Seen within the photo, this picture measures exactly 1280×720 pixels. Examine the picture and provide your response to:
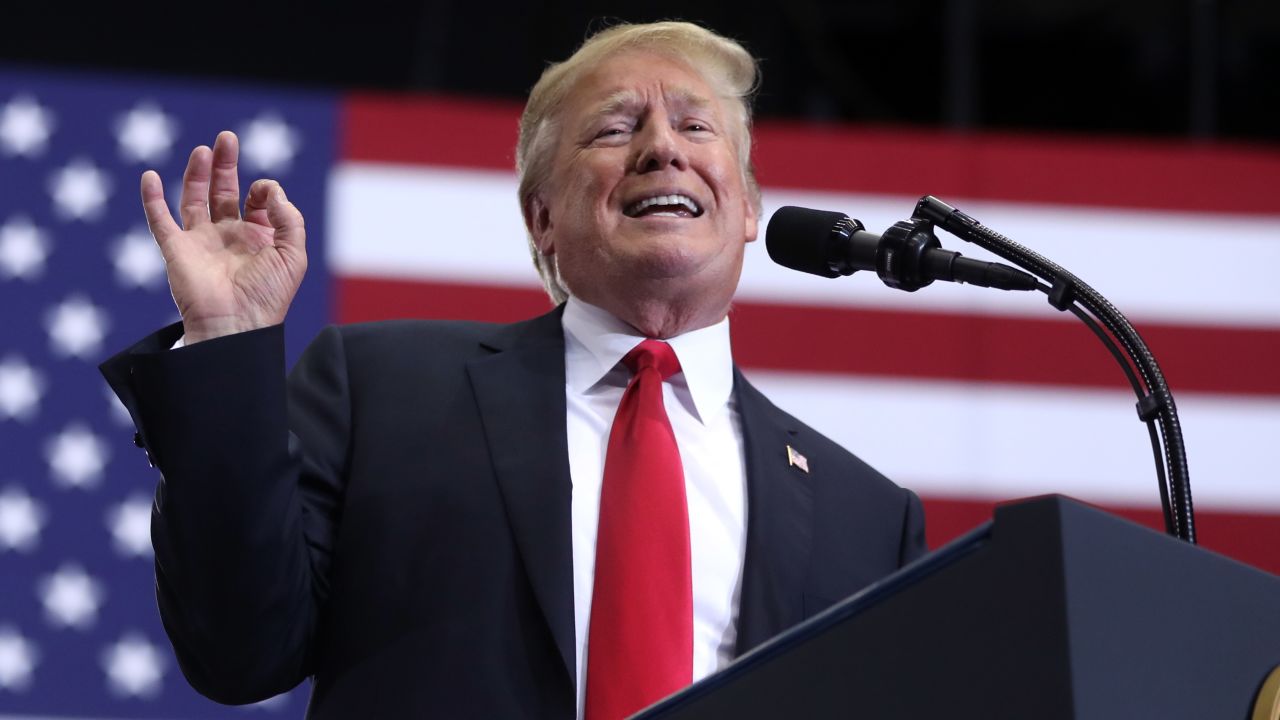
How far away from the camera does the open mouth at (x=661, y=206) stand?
66.5 inches

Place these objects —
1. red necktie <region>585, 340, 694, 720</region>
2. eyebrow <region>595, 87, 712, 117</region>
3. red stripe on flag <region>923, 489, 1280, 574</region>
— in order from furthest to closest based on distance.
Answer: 1. red stripe on flag <region>923, 489, 1280, 574</region>
2. eyebrow <region>595, 87, 712, 117</region>
3. red necktie <region>585, 340, 694, 720</region>

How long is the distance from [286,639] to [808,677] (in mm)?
692

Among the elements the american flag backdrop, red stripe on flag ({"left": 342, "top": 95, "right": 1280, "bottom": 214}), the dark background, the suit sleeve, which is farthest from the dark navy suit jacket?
the dark background

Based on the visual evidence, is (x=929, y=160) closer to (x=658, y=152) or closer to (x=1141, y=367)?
(x=658, y=152)

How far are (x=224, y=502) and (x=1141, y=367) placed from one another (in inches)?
28.8

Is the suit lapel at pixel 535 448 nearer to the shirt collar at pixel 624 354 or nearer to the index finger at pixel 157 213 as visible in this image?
the shirt collar at pixel 624 354

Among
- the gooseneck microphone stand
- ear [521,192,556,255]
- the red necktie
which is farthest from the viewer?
ear [521,192,556,255]

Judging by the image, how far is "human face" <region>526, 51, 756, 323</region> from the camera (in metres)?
1.67

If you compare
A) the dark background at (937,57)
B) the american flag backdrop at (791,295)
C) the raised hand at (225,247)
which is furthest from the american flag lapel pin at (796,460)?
the dark background at (937,57)

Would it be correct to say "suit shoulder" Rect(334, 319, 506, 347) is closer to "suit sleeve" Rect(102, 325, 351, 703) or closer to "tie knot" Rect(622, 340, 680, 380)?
"tie knot" Rect(622, 340, 680, 380)

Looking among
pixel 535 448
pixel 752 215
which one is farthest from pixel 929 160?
pixel 535 448

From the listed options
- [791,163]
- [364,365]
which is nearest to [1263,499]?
[791,163]

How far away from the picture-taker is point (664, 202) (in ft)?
5.54

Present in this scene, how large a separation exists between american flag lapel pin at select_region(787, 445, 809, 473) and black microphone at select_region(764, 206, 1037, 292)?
0.33 metres
